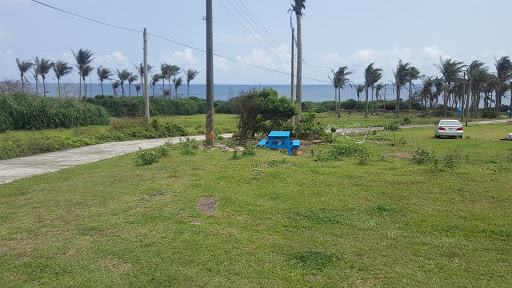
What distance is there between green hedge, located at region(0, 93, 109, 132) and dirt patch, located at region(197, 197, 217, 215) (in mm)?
22876

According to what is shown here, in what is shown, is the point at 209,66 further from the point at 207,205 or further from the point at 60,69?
the point at 60,69

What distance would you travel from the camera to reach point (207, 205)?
7164 mm

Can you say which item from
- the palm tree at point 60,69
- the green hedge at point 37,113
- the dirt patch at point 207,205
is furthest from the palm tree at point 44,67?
the dirt patch at point 207,205

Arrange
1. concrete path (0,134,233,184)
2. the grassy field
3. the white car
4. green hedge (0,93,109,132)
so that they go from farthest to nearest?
green hedge (0,93,109,132) → the white car → concrete path (0,134,233,184) → the grassy field

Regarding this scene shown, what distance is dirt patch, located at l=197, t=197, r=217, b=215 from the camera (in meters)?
6.76

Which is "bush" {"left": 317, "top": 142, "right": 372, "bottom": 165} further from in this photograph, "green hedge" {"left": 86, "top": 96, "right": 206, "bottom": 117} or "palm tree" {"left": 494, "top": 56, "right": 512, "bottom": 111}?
"palm tree" {"left": 494, "top": 56, "right": 512, "bottom": 111}

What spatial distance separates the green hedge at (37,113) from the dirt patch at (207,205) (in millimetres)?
22876

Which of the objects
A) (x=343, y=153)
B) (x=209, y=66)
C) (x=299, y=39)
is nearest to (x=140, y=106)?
(x=299, y=39)

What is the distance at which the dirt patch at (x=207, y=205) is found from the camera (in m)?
6.76

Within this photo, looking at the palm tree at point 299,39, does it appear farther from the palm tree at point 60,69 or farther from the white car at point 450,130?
the palm tree at point 60,69

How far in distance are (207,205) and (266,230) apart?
1.77m

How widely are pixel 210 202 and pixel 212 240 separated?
6.99ft

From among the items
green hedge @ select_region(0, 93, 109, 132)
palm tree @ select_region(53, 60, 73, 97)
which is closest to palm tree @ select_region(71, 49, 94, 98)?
palm tree @ select_region(53, 60, 73, 97)

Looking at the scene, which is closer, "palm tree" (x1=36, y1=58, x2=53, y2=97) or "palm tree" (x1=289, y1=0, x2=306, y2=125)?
"palm tree" (x1=289, y1=0, x2=306, y2=125)
